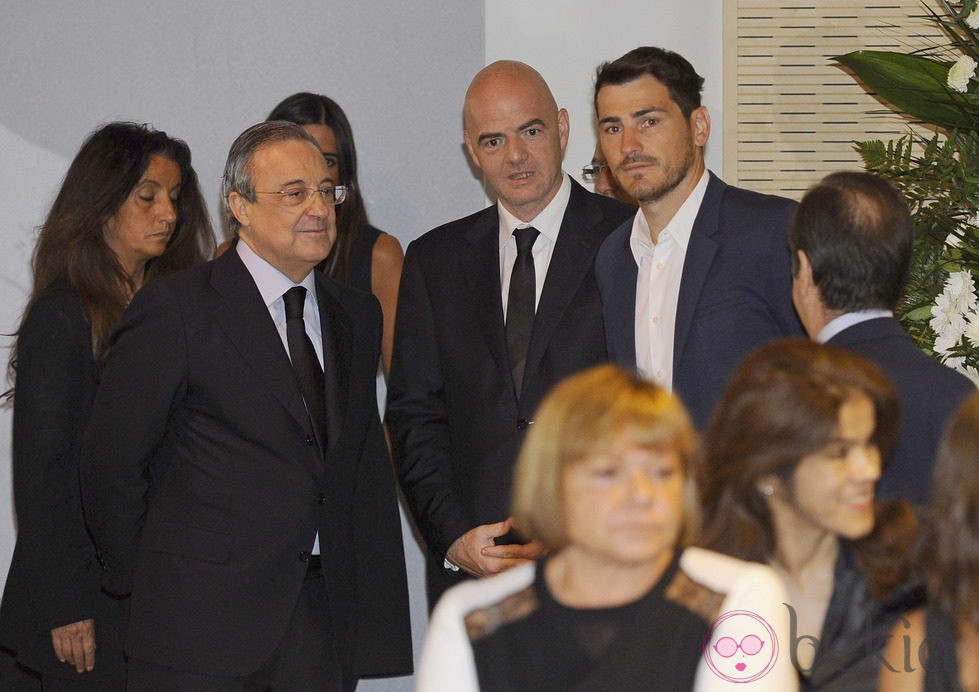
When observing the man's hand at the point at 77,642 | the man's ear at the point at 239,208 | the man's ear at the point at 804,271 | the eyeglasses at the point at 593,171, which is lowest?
the man's hand at the point at 77,642

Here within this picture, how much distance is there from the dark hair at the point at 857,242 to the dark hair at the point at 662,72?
917mm

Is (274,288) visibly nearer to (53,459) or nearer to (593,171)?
(53,459)

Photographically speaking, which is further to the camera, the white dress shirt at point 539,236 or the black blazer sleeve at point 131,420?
the white dress shirt at point 539,236

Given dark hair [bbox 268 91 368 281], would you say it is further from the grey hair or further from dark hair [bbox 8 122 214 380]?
the grey hair

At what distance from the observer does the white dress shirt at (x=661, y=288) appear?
3.09 meters

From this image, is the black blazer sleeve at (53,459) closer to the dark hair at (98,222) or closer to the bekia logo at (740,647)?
the dark hair at (98,222)

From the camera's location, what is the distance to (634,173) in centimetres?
319

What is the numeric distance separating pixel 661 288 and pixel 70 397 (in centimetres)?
169

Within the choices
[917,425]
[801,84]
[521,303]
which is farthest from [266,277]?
[801,84]

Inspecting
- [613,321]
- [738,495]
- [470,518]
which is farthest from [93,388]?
[738,495]

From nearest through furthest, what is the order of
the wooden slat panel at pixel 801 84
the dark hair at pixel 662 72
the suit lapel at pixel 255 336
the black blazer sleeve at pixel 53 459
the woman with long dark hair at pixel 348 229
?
1. the suit lapel at pixel 255 336
2. the dark hair at pixel 662 72
3. the black blazer sleeve at pixel 53 459
4. the woman with long dark hair at pixel 348 229
5. the wooden slat panel at pixel 801 84

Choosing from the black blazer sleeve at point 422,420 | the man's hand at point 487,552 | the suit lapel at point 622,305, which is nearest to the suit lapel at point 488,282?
the black blazer sleeve at point 422,420

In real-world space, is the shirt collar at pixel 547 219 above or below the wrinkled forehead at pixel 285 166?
below

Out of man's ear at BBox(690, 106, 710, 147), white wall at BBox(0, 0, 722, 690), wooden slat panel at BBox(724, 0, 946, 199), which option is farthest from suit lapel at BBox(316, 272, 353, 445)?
wooden slat panel at BBox(724, 0, 946, 199)
